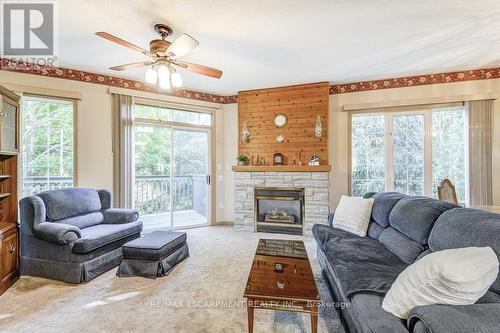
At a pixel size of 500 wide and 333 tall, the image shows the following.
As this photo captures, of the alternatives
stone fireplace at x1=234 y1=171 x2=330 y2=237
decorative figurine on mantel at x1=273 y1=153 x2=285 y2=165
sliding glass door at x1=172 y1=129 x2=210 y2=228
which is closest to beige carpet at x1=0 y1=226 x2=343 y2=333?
stone fireplace at x1=234 y1=171 x2=330 y2=237

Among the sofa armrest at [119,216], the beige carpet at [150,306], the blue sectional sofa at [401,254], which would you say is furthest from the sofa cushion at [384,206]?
the sofa armrest at [119,216]

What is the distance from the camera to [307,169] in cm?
434

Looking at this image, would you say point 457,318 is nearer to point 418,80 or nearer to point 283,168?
point 283,168

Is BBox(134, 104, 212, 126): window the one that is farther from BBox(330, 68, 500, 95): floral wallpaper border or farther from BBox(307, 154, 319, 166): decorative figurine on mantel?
BBox(330, 68, 500, 95): floral wallpaper border

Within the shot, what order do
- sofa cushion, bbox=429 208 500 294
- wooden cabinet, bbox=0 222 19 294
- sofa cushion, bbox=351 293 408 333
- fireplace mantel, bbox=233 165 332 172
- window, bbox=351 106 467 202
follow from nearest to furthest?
1. sofa cushion, bbox=351 293 408 333
2. sofa cushion, bbox=429 208 500 294
3. wooden cabinet, bbox=0 222 19 294
4. window, bbox=351 106 467 202
5. fireplace mantel, bbox=233 165 332 172

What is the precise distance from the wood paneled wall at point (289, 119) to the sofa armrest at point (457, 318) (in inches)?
139

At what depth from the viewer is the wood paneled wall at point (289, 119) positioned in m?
4.48

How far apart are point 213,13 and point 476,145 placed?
4341 mm

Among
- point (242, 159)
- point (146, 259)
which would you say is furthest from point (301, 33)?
point (146, 259)

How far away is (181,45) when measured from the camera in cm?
220

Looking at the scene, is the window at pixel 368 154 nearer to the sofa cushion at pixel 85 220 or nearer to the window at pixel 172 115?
the window at pixel 172 115

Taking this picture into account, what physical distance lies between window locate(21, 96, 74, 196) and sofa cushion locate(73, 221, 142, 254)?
1275 millimetres

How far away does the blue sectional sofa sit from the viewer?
99cm

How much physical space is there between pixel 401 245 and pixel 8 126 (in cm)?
414
